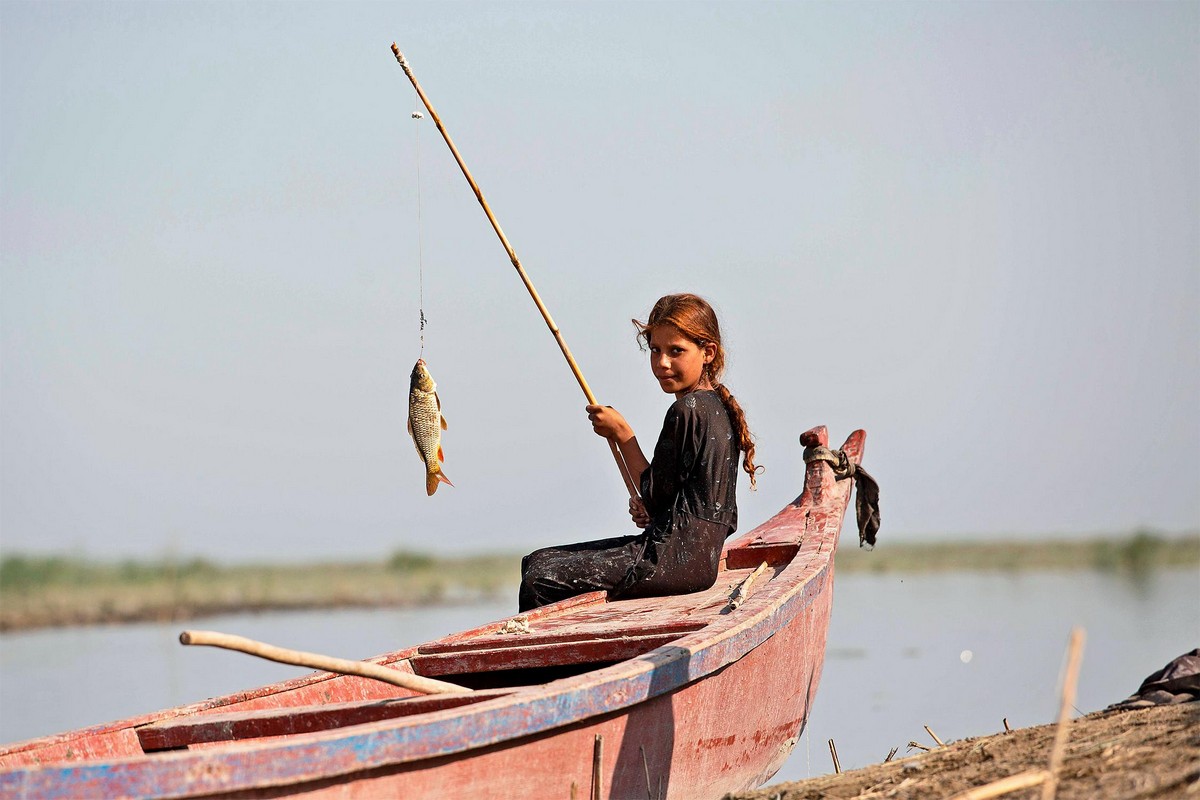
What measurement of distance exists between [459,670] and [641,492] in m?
1.25

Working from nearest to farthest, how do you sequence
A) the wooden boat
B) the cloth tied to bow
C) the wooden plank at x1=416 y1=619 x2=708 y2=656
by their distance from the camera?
the wooden boat < the wooden plank at x1=416 y1=619 x2=708 y2=656 < the cloth tied to bow

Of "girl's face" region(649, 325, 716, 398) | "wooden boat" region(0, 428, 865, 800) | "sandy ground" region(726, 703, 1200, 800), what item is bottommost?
"sandy ground" region(726, 703, 1200, 800)

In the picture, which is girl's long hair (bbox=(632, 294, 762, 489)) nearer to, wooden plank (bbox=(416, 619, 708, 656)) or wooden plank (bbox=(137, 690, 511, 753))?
wooden plank (bbox=(416, 619, 708, 656))

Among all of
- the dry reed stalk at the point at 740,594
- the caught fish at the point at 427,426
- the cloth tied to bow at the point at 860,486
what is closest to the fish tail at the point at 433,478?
the caught fish at the point at 427,426

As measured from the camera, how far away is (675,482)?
17.5 ft

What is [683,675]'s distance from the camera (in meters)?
3.87

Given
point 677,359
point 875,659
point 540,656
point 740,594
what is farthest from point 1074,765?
point 875,659

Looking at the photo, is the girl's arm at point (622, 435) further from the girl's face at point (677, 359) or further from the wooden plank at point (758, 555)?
the wooden plank at point (758, 555)

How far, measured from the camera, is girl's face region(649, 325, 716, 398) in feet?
17.8

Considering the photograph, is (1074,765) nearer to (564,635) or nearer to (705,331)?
(564,635)

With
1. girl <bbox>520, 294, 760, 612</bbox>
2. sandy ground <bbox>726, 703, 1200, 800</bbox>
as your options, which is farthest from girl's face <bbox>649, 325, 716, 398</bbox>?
sandy ground <bbox>726, 703, 1200, 800</bbox>

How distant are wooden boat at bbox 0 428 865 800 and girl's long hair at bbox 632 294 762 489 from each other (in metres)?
0.60

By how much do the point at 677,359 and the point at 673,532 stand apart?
2.35 feet

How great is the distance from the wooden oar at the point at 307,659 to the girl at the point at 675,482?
75.5 inches
